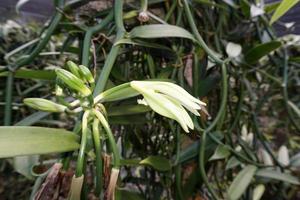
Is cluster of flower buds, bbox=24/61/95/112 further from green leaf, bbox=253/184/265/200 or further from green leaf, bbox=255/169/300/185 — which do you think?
green leaf, bbox=253/184/265/200

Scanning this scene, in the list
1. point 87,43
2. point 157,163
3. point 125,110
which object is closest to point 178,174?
point 157,163

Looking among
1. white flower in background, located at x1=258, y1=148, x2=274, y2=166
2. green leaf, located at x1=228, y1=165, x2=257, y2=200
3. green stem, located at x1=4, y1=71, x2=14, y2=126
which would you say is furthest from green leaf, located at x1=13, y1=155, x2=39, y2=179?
white flower in background, located at x1=258, y1=148, x2=274, y2=166

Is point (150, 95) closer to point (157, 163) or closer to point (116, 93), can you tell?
point (116, 93)

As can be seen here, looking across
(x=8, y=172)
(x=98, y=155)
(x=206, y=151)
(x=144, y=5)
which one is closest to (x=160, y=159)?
(x=206, y=151)

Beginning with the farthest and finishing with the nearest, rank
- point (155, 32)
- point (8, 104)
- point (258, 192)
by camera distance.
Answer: point (258, 192) < point (8, 104) < point (155, 32)

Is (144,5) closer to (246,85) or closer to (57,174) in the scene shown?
(57,174)

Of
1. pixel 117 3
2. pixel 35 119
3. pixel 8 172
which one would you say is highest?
pixel 117 3

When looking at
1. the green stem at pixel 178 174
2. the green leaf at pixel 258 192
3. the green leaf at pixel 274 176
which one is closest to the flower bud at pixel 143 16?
the green stem at pixel 178 174
